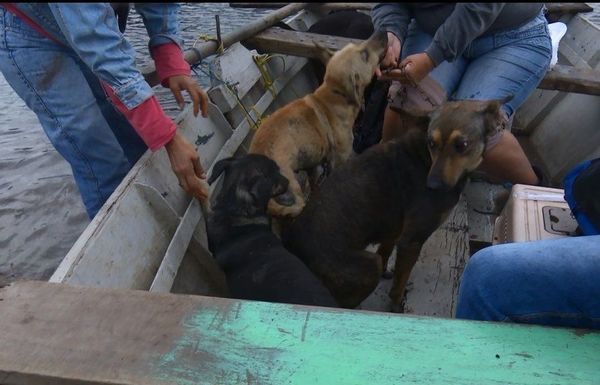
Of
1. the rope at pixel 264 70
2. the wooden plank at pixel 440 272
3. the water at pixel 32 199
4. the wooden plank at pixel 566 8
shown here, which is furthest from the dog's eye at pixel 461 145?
the wooden plank at pixel 566 8

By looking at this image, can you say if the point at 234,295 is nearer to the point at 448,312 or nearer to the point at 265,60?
the point at 448,312

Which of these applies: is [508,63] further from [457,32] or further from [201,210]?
[201,210]

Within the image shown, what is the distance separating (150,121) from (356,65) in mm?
2218

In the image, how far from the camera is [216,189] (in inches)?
133

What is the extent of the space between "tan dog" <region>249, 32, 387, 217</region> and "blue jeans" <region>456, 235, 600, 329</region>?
2.06 m

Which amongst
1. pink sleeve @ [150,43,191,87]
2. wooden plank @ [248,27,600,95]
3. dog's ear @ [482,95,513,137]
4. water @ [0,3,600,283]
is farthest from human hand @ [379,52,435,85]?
water @ [0,3,600,283]

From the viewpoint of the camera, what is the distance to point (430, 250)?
148 inches

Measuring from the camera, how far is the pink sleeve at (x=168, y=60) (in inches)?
125

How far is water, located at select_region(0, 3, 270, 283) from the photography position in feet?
16.2

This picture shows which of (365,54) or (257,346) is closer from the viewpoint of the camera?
(257,346)

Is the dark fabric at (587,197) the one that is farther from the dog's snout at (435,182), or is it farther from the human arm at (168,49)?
the human arm at (168,49)

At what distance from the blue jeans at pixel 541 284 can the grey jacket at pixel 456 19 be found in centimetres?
199

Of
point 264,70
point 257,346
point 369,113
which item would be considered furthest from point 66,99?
point 369,113

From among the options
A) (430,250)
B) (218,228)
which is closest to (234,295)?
(218,228)
